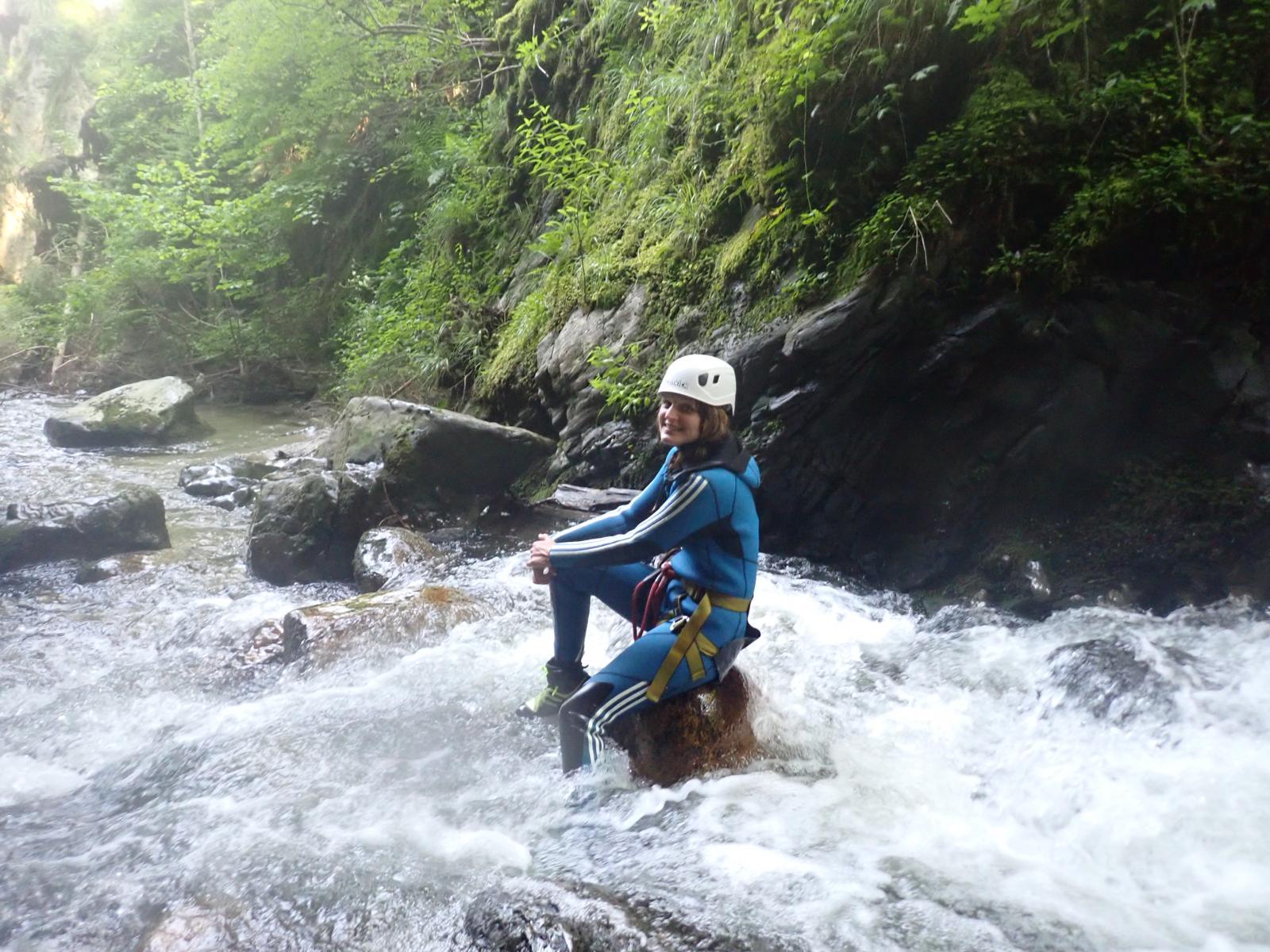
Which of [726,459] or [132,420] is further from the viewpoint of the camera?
[132,420]

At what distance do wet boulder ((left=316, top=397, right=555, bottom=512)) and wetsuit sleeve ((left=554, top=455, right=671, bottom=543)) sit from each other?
3797mm

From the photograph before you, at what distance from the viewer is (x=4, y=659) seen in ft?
16.3

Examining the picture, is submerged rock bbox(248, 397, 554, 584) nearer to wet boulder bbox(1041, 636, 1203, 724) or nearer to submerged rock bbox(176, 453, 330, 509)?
submerged rock bbox(176, 453, 330, 509)

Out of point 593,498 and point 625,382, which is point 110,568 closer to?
point 593,498

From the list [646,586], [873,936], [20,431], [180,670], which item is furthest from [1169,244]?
[20,431]

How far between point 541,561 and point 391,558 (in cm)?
315

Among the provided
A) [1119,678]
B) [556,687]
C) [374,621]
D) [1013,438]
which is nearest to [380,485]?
[374,621]

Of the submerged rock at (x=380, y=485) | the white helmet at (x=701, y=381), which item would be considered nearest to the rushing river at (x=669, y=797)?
the submerged rock at (x=380, y=485)

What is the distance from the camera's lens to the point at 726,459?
325cm

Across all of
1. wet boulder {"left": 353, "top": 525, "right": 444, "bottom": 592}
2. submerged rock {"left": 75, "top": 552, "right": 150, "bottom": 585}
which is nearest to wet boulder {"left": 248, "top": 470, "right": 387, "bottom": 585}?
wet boulder {"left": 353, "top": 525, "right": 444, "bottom": 592}

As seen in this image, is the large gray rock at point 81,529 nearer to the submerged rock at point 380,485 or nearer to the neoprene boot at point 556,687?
the submerged rock at point 380,485

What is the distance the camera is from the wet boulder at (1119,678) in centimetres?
383

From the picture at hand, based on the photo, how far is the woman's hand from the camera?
3.55 m

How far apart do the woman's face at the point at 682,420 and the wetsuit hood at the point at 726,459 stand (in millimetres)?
50
